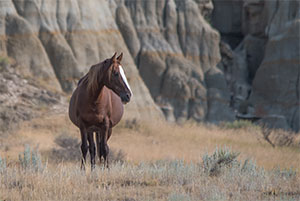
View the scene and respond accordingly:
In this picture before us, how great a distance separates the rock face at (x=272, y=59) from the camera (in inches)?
1693

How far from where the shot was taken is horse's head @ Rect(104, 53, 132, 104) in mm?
8727

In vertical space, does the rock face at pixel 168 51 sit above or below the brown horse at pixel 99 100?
below

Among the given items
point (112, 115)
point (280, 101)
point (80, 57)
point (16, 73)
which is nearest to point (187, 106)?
point (280, 101)

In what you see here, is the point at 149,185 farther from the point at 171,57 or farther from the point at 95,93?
the point at 171,57

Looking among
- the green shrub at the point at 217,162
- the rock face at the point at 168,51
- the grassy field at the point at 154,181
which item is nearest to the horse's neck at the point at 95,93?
the grassy field at the point at 154,181

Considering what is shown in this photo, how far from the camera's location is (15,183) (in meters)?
7.93

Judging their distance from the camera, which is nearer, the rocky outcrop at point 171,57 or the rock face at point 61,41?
the rock face at point 61,41

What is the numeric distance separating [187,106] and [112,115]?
31854mm

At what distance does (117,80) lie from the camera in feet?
29.2

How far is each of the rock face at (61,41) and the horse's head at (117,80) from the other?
2085 centimetres

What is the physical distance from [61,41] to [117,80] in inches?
942

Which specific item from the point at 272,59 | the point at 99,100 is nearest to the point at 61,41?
the point at 272,59

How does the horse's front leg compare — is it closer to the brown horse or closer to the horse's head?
the brown horse

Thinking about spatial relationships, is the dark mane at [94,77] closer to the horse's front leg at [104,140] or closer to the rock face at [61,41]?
the horse's front leg at [104,140]
